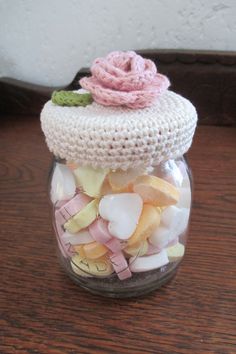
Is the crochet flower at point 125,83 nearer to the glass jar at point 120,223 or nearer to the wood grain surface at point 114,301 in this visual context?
the glass jar at point 120,223

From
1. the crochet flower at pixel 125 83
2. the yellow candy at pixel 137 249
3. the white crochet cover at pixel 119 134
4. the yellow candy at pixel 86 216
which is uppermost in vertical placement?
the crochet flower at pixel 125 83

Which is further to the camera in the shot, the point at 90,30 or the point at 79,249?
the point at 90,30

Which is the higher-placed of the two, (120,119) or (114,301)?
(120,119)

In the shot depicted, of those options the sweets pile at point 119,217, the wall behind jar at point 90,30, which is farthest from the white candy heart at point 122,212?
the wall behind jar at point 90,30

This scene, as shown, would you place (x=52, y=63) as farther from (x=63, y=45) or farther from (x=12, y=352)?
(x=12, y=352)

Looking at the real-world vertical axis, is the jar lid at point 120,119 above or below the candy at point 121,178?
above

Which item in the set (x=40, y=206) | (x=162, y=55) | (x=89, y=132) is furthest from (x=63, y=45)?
(x=89, y=132)

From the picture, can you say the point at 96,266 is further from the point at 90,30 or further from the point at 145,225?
the point at 90,30

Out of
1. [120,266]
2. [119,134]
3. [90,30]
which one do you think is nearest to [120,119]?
[119,134]
